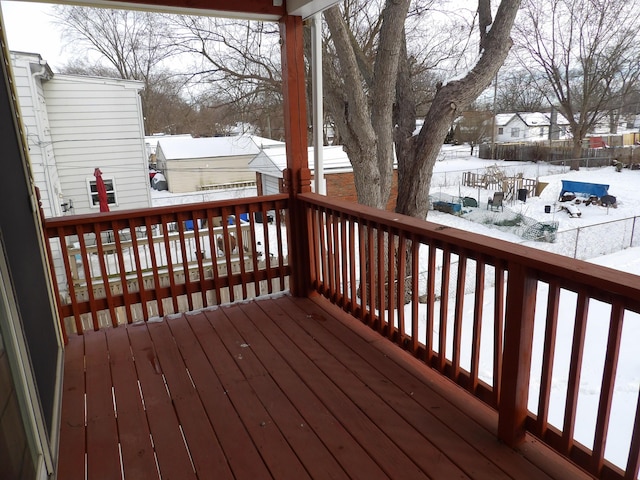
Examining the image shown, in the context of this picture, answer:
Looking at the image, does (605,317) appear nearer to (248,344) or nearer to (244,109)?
(248,344)

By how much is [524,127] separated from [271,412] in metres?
11.5

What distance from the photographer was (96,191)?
721 cm

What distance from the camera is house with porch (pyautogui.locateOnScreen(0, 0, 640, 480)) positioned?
1578 mm

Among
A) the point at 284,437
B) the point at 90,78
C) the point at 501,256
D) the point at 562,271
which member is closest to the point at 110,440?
the point at 284,437

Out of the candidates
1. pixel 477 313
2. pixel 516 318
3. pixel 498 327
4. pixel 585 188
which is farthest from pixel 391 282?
pixel 585 188

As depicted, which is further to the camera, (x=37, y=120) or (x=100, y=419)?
(x=37, y=120)

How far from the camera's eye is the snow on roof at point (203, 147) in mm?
6715

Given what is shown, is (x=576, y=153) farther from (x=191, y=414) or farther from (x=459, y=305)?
(x=191, y=414)

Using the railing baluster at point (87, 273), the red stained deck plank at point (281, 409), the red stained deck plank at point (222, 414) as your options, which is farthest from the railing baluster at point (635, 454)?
the railing baluster at point (87, 273)

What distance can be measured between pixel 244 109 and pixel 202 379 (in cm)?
703

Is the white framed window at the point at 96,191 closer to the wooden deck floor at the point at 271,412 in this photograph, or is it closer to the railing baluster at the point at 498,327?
the wooden deck floor at the point at 271,412

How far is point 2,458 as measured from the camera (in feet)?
3.53

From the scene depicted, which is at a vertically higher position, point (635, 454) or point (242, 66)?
point (242, 66)

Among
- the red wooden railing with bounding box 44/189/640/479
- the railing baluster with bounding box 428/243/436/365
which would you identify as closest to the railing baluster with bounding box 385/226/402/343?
the red wooden railing with bounding box 44/189/640/479
